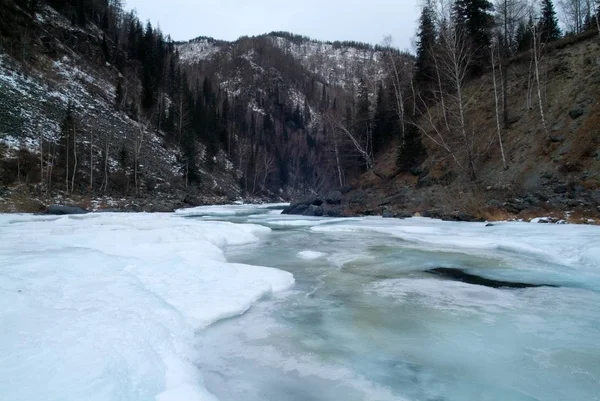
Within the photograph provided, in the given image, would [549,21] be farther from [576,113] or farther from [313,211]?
[313,211]

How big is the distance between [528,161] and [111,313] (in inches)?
704

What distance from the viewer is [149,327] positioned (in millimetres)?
3094

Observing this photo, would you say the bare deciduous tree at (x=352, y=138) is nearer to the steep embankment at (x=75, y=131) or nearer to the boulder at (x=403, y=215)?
the boulder at (x=403, y=215)

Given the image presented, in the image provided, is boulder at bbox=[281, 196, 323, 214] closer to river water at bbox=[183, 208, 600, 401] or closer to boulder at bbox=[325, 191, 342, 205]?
boulder at bbox=[325, 191, 342, 205]

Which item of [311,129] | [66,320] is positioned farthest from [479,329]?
[311,129]

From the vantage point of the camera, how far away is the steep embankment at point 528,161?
1312 cm

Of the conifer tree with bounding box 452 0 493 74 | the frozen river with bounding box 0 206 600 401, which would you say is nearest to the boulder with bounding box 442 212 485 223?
the frozen river with bounding box 0 206 600 401

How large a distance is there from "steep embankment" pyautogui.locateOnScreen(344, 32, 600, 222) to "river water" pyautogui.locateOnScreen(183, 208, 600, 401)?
7575mm

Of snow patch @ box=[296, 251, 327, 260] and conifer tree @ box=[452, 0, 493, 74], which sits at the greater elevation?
→ conifer tree @ box=[452, 0, 493, 74]

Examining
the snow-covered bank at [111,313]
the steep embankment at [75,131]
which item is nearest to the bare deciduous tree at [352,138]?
the steep embankment at [75,131]

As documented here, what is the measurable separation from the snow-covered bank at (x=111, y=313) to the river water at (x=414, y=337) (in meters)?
0.30

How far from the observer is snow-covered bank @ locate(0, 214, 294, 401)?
2.07m

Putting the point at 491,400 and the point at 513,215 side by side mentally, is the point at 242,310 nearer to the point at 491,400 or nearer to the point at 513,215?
the point at 491,400

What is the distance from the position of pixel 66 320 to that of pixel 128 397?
4.14 feet
